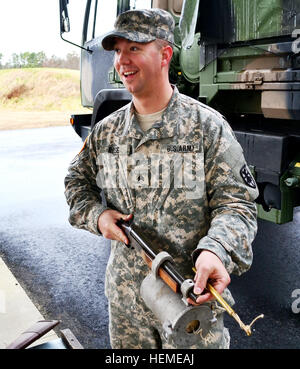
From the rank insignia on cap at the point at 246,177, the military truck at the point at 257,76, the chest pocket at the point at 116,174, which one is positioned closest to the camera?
the rank insignia on cap at the point at 246,177

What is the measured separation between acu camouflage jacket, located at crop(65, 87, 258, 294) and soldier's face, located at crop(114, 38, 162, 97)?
0.13 meters

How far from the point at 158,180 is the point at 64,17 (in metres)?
3.14

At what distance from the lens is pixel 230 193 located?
153 cm

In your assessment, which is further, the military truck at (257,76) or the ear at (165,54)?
the military truck at (257,76)

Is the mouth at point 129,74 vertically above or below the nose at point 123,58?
below

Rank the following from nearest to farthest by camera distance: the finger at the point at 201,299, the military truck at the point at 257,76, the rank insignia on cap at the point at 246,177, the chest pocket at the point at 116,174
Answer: the finger at the point at 201,299, the rank insignia on cap at the point at 246,177, the chest pocket at the point at 116,174, the military truck at the point at 257,76

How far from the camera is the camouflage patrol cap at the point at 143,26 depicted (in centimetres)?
151

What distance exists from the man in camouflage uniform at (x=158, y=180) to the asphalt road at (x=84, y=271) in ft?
3.64
